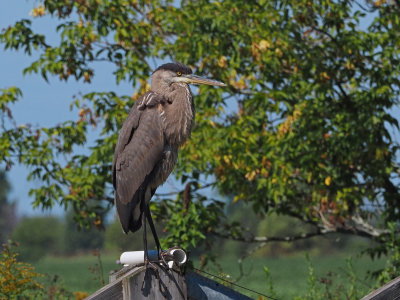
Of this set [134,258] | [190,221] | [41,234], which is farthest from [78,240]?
[134,258]

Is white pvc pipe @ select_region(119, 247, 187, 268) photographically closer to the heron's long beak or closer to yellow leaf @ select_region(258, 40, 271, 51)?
the heron's long beak

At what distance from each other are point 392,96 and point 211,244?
10.3 ft

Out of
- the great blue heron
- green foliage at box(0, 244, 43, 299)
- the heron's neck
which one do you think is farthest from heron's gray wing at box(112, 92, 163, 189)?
green foliage at box(0, 244, 43, 299)

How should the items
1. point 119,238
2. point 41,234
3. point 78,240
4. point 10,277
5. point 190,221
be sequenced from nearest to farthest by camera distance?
point 10,277
point 190,221
point 119,238
point 78,240
point 41,234

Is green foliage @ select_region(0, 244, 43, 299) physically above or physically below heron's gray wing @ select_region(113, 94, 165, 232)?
below

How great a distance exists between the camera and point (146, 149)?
5188 millimetres

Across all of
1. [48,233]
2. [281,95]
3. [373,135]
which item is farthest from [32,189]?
[48,233]

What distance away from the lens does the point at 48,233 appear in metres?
74.9

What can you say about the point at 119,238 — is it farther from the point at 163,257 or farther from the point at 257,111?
the point at 163,257

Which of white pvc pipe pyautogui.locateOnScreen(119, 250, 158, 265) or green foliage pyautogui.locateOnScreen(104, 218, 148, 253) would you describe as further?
green foliage pyautogui.locateOnScreen(104, 218, 148, 253)

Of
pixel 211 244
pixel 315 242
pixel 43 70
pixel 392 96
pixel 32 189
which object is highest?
pixel 43 70

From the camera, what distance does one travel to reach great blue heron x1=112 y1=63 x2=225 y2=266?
5117mm

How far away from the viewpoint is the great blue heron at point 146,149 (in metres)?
5.12

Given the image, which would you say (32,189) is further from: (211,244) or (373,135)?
(373,135)
